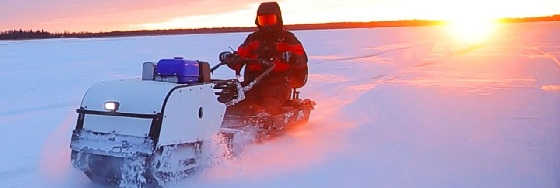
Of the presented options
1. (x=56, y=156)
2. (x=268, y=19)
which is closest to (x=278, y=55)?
(x=268, y=19)

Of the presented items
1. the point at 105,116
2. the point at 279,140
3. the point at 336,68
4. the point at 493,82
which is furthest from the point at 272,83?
the point at 336,68

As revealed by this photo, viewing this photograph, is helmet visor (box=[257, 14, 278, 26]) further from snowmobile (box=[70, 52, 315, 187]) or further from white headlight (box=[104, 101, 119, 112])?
white headlight (box=[104, 101, 119, 112])

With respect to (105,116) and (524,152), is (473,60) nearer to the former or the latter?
(524,152)

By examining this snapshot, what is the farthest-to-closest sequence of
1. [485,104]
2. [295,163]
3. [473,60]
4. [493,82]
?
[473,60] < [493,82] < [485,104] < [295,163]

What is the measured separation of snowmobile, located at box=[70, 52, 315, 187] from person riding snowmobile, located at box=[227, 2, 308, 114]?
1.46 m

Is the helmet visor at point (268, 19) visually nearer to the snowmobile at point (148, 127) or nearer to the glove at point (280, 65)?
the glove at point (280, 65)

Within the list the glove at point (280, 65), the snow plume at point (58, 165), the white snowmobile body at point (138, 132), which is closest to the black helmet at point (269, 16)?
the glove at point (280, 65)

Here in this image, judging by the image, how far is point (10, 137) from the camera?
586 cm

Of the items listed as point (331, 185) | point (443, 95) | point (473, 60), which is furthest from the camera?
point (473, 60)

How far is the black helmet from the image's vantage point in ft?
21.2

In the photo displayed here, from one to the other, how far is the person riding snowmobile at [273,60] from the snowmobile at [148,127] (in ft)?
4.78

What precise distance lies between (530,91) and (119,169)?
7019 mm

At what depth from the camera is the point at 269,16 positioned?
647 cm

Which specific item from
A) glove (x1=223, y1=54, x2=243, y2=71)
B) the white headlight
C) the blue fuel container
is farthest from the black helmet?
the white headlight
